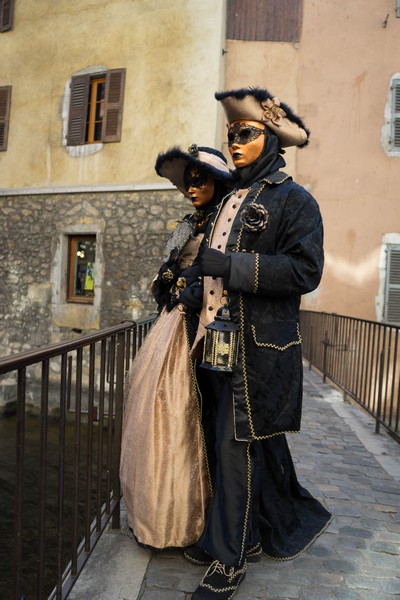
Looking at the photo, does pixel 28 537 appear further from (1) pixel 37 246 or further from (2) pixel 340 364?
(1) pixel 37 246

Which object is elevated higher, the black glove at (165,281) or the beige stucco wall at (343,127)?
the beige stucco wall at (343,127)

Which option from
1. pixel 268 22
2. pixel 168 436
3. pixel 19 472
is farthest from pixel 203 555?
pixel 268 22

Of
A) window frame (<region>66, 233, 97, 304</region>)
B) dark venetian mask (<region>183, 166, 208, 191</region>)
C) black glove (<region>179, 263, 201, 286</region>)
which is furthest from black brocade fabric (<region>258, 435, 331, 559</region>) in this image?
window frame (<region>66, 233, 97, 304</region>)

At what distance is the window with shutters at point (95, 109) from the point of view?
8.80 meters

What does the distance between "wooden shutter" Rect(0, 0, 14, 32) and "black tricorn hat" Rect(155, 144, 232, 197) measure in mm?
9535

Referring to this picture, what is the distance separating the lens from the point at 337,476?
3.29 metres

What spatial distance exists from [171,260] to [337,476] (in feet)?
Answer: 6.69

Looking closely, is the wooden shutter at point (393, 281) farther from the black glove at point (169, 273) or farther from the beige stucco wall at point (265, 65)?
the black glove at point (169, 273)

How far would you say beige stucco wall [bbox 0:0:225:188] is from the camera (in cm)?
828

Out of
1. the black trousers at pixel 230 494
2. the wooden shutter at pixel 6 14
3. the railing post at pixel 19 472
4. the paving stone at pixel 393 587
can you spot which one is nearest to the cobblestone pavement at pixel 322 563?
the paving stone at pixel 393 587

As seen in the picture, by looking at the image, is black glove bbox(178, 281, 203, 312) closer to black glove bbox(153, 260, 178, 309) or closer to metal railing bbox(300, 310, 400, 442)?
black glove bbox(153, 260, 178, 309)

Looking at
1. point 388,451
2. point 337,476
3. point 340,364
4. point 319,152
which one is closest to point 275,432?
point 337,476

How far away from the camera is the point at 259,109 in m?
1.93

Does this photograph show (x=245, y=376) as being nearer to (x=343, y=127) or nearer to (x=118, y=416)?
(x=118, y=416)
